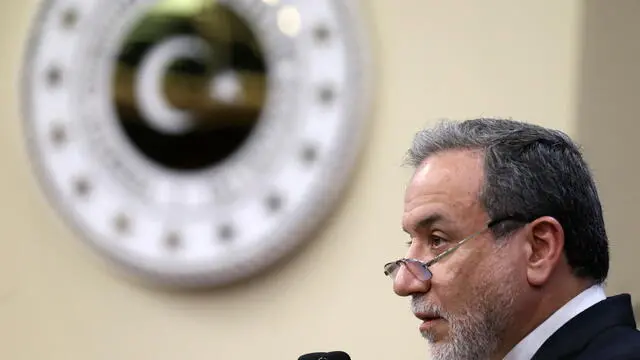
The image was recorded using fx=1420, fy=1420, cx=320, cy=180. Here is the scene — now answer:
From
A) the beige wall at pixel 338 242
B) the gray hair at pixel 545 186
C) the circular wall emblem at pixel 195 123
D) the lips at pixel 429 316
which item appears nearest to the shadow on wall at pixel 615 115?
the beige wall at pixel 338 242

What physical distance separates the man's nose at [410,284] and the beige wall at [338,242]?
661 millimetres

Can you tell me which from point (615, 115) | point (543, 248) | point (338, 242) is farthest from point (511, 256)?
point (338, 242)

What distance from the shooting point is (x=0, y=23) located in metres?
2.49

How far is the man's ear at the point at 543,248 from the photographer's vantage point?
1524 mm

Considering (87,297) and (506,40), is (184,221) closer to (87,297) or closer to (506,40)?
(87,297)

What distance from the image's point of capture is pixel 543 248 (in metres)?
1.53

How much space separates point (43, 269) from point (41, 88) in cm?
31

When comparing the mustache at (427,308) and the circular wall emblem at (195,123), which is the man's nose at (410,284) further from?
the circular wall emblem at (195,123)

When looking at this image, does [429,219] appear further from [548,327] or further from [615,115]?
[615,115]

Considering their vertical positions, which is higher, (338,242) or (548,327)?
(338,242)

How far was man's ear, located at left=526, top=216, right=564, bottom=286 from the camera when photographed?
5.00 feet

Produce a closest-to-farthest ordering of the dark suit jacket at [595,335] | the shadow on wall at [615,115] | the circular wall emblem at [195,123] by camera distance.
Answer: the dark suit jacket at [595,335] → the shadow on wall at [615,115] → the circular wall emblem at [195,123]

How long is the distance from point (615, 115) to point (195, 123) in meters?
0.70

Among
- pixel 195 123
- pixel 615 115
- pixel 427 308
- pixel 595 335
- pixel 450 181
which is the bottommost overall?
pixel 595 335
